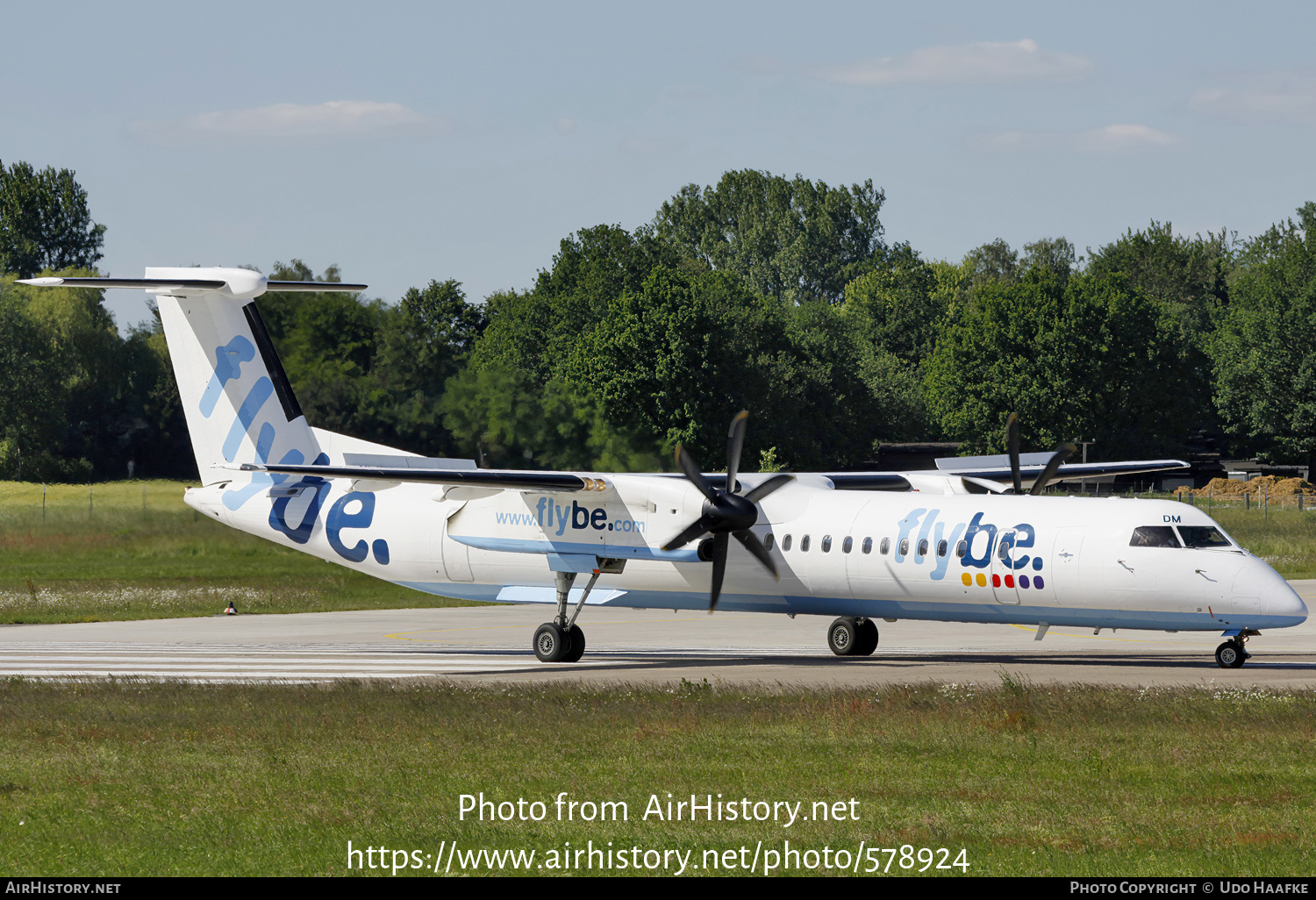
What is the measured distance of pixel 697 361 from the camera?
279ft

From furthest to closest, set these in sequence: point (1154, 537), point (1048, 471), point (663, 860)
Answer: point (1048, 471) → point (1154, 537) → point (663, 860)

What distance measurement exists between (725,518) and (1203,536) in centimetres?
805

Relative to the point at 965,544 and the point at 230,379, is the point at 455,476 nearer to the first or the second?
the point at 230,379

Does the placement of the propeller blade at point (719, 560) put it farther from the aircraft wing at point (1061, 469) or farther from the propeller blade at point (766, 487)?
the aircraft wing at point (1061, 469)

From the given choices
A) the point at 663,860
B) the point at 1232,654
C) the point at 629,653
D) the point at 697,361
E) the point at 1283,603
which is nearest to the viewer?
the point at 663,860

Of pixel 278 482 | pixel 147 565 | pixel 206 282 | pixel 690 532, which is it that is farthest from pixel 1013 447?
pixel 147 565

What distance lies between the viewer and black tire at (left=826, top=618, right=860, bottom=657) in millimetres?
28375

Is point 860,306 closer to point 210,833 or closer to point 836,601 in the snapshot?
point 836,601

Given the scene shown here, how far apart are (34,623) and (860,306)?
116 metres

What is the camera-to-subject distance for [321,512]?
96.3 feet

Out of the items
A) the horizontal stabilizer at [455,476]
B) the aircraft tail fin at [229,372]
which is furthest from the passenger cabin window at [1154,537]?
the aircraft tail fin at [229,372]

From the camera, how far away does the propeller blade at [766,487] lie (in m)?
26.4

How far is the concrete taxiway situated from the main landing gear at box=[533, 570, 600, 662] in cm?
42

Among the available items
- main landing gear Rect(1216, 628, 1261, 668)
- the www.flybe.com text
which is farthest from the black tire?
the www.flybe.com text
